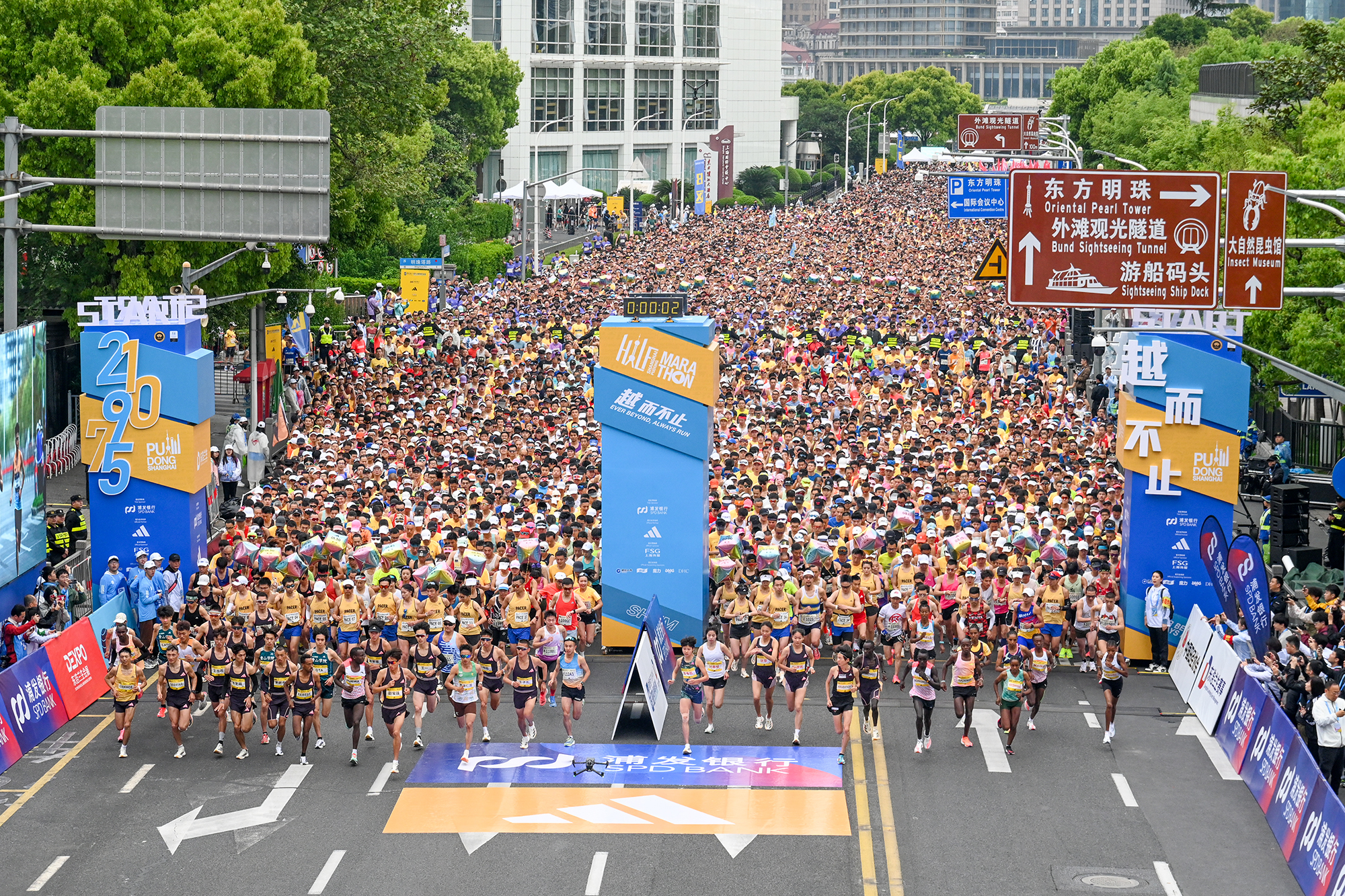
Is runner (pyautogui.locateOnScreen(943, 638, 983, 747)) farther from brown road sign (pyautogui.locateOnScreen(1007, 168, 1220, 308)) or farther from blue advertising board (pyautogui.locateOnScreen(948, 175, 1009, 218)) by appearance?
blue advertising board (pyautogui.locateOnScreen(948, 175, 1009, 218))

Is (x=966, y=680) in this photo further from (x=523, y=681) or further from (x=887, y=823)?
(x=523, y=681)

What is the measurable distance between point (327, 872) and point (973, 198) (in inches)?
1303

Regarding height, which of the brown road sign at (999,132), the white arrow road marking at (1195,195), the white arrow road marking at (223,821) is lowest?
the white arrow road marking at (223,821)

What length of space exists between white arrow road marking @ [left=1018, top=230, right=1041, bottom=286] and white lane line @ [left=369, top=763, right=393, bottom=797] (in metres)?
9.94

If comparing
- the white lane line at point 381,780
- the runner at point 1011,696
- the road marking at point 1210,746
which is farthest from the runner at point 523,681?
the road marking at point 1210,746

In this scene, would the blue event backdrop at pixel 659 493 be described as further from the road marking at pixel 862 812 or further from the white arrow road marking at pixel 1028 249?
the white arrow road marking at pixel 1028 249

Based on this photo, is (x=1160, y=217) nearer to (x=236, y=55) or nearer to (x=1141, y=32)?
(x=236, y=55)

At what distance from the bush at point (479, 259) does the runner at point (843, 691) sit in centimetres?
5250

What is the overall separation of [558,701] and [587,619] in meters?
1.96

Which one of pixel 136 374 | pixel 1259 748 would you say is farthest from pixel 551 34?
pixel 1259 748

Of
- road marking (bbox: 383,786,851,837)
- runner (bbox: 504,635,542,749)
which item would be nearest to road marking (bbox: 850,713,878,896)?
road marking (bbox: 383,786,851,837)

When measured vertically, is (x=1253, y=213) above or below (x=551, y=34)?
below

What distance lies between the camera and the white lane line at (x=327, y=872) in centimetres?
1515

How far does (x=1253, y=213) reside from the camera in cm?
2048
